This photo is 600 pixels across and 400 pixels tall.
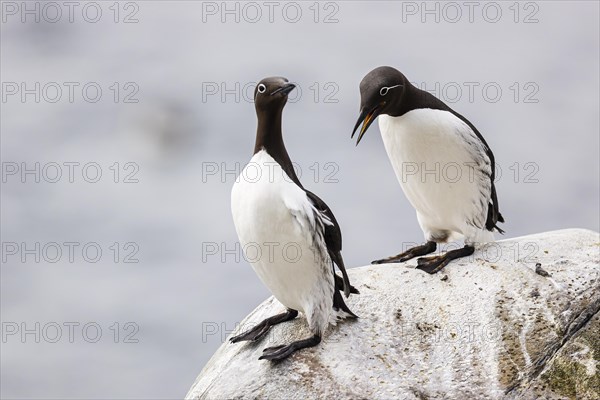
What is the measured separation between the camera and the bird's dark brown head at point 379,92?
9.92 m

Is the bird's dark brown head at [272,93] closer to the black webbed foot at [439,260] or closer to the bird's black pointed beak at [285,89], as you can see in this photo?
the bird's black pointed beak at [285,89]

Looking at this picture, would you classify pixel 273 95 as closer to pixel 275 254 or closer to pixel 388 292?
pixel 275 254

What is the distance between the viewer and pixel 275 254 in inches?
353

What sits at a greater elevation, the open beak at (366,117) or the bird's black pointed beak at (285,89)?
the bird's black pointed beak at (285,89)

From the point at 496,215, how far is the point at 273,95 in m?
3.39

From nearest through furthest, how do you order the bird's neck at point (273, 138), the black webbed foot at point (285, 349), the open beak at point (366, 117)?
the black webbed foot at point (285, 349) → the bird's neck at point (273, 138) → the open beak at point (366, 117)

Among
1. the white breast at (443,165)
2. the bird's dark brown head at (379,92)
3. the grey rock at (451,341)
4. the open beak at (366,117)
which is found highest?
the bird's dark brown head at (379,92)

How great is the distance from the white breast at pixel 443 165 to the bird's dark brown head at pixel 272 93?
1957mm

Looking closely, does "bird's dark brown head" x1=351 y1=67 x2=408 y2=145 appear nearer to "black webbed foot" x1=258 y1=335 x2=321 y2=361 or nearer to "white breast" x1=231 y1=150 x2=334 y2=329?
"white breast" x1=231 y1=150 x2=334 y2=329

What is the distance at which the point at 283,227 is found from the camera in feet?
29.2

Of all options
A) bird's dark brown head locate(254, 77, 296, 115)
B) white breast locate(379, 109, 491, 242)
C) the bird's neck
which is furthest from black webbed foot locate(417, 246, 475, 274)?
bird's dark brown head locate(254, 77, 296, 115)

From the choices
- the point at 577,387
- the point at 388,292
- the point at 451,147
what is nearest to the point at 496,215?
the point at 451,147

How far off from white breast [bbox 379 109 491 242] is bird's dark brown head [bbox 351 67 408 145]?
41 centimetres

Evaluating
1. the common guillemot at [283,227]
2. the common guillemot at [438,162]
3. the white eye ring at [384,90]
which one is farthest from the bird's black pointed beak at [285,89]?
the common guillemot at [438,162]
